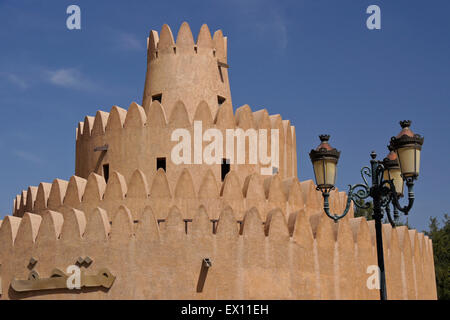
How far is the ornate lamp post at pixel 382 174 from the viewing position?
8312 mm

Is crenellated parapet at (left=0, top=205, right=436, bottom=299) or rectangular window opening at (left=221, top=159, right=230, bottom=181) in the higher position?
rectangular window opening at (left=221, top=159, right=230, bottom=181)

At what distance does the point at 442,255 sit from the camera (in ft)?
125

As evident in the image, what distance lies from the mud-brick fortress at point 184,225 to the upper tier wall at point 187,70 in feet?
0.14

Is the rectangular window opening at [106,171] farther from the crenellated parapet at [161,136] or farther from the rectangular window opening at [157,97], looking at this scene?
the rectangular window opening at [157,97]

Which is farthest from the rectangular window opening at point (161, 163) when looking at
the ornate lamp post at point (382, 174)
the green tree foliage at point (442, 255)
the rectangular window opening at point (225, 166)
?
the green tree foliage at point (442, 255)

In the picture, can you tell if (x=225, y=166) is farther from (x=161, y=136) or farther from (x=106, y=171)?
(x=106, y=171)

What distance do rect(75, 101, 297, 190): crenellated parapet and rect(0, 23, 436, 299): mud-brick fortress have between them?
40 millimetres

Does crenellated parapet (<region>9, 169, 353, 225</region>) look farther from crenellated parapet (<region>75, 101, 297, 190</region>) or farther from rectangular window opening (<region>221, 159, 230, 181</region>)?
rectangular window opening (<region>221, 159, 230, 181</region>)

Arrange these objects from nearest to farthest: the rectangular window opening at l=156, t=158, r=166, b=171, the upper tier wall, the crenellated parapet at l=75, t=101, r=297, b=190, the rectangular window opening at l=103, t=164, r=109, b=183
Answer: the crenellated parapet at l=75, t=101, r=297, b=190 < the rectangular window opening at l=156, t=158, r=166, b=171 < the rectangular window opening at l=103, t=164, r=109, b=183 < the upper tier wall

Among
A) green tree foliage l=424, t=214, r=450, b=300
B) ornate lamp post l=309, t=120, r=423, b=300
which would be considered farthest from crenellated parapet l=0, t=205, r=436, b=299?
green tree foliage l=424, t=214, r=450, b=300

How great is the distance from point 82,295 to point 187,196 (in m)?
4.24

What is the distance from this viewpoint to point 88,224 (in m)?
17.8

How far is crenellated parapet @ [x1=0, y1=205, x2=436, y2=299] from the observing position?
17031 mm
